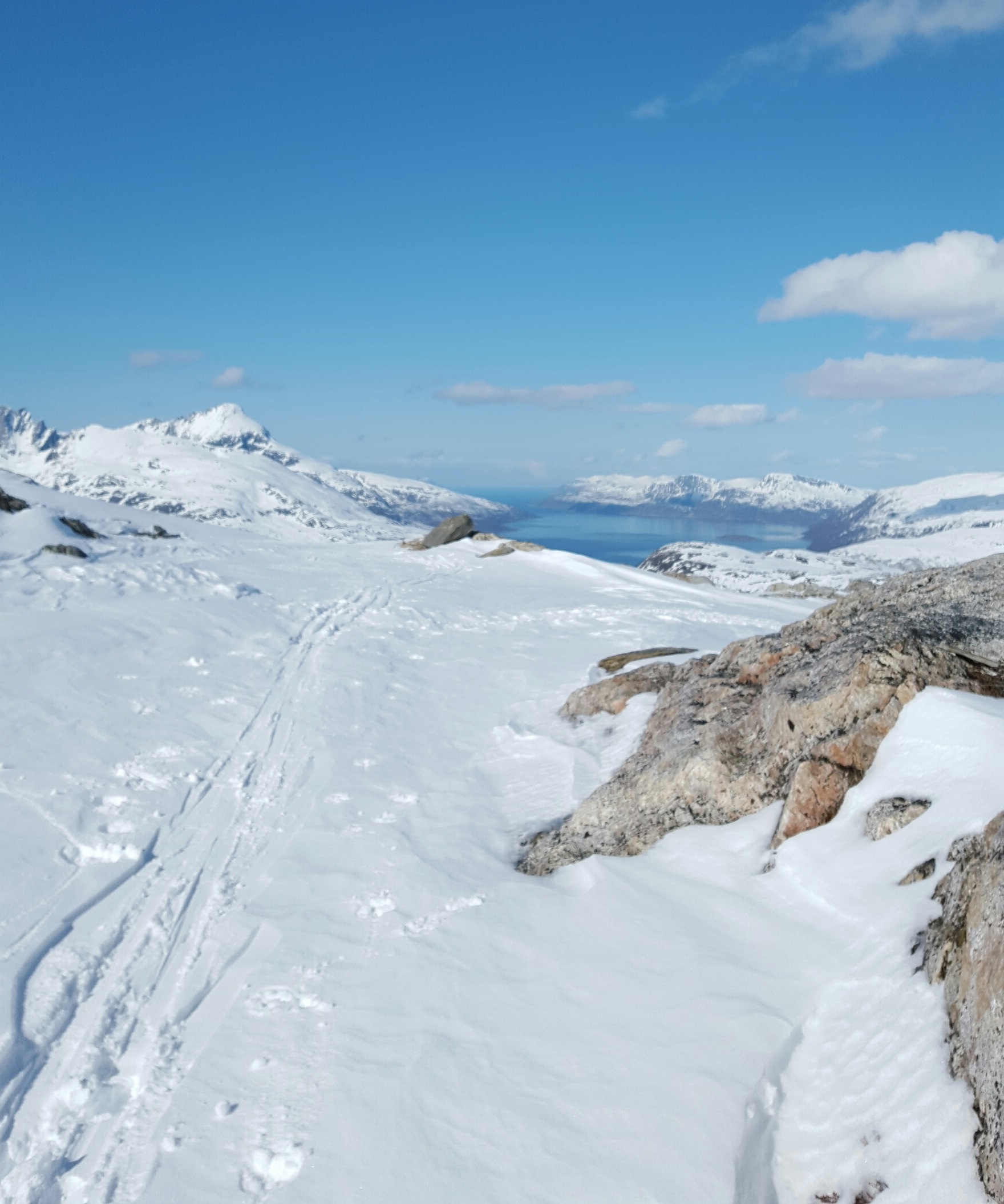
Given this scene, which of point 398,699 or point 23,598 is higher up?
point 23,598

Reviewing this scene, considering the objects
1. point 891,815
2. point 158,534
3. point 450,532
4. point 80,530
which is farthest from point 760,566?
point 891,815

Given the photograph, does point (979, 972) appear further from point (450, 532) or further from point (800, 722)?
Answer: point (450, 532)

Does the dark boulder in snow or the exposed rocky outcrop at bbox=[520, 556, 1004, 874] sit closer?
the exposed rocky outcrop at bbox=[520, 556, 1004, 874]

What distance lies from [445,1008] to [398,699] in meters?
9.73

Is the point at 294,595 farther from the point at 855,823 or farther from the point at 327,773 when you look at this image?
the point at 855,823

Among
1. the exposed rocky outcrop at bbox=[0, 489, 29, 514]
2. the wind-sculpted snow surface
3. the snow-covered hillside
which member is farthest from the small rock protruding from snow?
the snow-covered hillside

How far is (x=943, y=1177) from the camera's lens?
3299 mm

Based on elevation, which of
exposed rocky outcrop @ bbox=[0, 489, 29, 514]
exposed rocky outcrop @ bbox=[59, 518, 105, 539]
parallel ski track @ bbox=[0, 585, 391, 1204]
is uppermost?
exposed rocky outcrop @ bbox=[0, 489, 29, 514]

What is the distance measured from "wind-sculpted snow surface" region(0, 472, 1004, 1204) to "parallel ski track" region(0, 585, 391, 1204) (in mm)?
28

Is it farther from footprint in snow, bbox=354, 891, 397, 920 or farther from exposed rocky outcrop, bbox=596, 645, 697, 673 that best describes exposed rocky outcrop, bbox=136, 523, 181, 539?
footprint in snow, bbox=354, 891, 397, 920

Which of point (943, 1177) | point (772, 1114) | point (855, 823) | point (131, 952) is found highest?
point (855, 823)

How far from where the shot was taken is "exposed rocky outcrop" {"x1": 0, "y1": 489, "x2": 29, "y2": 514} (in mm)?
31205

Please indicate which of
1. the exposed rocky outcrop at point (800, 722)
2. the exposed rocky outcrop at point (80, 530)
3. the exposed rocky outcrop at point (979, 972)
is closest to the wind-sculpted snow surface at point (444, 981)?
the exposed rocky outcrop at point (979, 972)

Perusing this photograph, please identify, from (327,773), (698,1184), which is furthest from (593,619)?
(698,1184)
